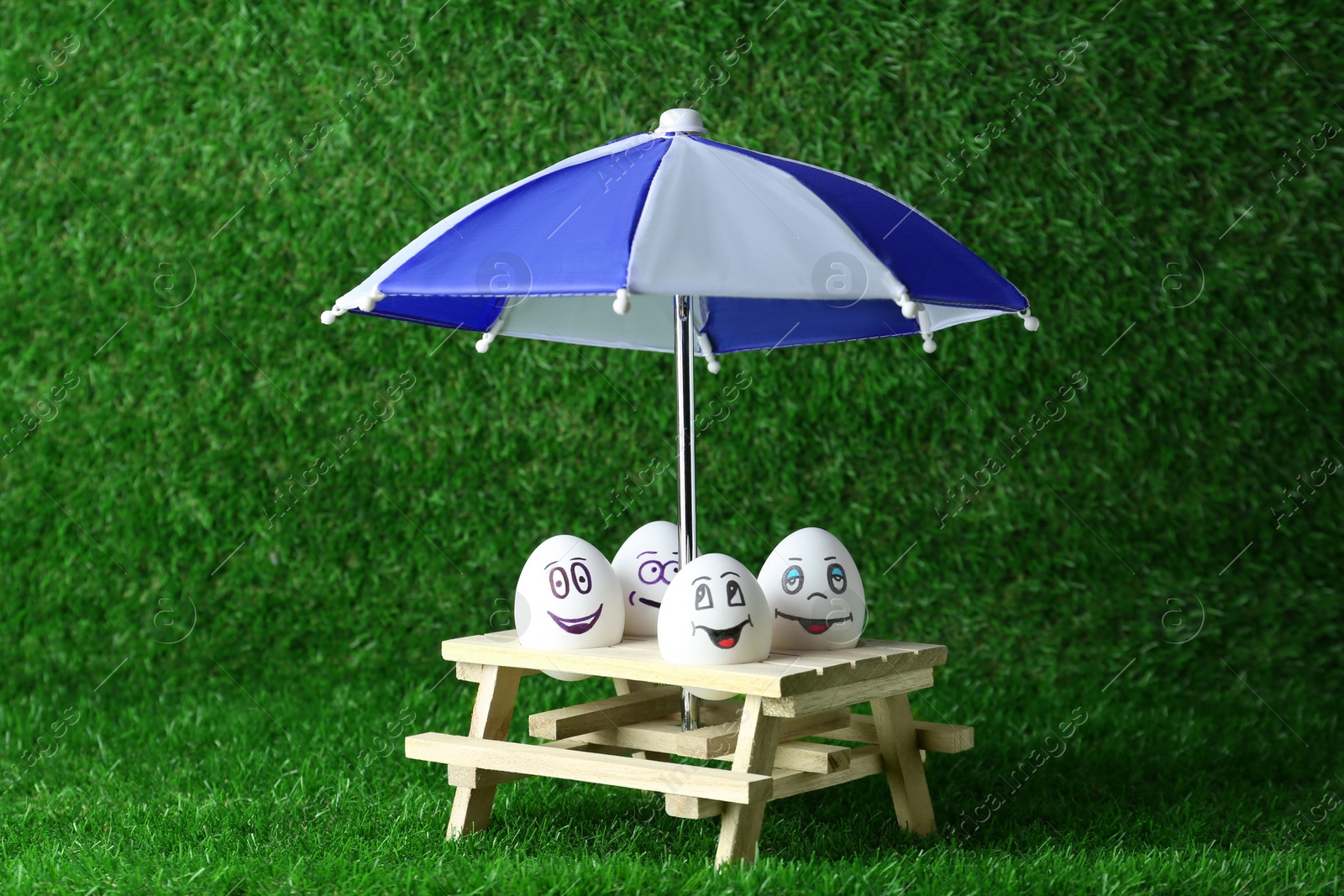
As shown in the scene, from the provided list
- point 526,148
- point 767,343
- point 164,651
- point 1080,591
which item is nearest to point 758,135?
point 526,148

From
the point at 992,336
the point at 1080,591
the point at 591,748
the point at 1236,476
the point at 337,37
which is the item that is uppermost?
the point at 337,37

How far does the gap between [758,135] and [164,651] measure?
2.76 m

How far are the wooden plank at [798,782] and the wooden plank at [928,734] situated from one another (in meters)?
0.04

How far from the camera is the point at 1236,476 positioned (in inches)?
181

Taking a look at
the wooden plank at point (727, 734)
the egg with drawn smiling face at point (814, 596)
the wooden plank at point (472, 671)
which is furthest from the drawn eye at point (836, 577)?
the wooden plank at point (472, 671)

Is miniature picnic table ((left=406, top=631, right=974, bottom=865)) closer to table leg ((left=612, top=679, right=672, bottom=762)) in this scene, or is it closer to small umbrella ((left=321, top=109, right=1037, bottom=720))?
table leg ((left=612, top=679, right=672, bottom=762))

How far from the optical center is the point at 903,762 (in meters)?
3.04

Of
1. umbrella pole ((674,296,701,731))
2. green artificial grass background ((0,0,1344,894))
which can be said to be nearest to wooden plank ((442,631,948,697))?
umbrella pole ((674,296,701,731))

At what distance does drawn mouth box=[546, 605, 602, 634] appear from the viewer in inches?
113

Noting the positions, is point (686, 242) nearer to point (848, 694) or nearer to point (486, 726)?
point (848, 694)

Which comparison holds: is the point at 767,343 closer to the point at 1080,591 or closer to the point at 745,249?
the point at 745,249

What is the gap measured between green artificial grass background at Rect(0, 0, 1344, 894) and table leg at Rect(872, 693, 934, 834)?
2.51ft

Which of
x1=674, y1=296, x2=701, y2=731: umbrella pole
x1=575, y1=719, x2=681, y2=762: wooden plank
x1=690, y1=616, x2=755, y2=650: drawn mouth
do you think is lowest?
x1=575, y1=719, x2=681, y2=762: wooden plank

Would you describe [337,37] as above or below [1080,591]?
above
